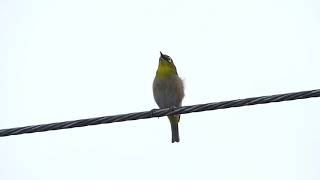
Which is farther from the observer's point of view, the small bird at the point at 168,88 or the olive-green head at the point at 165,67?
the olive-green head at the point at 165,67

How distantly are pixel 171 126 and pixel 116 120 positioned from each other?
4.52 metres

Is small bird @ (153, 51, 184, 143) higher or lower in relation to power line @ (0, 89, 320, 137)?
higher

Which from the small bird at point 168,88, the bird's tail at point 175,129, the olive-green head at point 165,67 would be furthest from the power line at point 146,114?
the bird's tail at point 175,129

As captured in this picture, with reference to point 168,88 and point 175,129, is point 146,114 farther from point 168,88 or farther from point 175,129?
point 175,129

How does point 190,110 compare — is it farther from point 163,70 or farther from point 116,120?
point 163,70

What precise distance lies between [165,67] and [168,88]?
0.40 meters

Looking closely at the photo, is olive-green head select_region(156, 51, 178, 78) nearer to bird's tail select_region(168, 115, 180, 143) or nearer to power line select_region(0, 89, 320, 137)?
bird's tail select_region(168, 115, 180, 143)

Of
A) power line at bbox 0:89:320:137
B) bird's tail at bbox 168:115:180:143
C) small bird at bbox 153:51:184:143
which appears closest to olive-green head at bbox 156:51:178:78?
small bird at bbox 153:51:184:143

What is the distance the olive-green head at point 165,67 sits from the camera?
30.5 ft

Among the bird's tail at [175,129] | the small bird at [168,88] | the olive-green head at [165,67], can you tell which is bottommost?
the bird's tail at [175,129]

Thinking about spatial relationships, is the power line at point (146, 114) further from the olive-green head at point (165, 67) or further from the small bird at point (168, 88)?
the olive-green head at point (165, 67)

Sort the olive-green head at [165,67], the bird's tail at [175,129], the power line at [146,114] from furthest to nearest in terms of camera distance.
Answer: the bird's tail at [175,129] < the olive-green head at [165,67] < the power line at [146,114]

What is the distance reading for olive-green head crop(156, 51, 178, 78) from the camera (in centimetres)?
928

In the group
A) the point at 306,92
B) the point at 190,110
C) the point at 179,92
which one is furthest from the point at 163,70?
the point at 306,92
